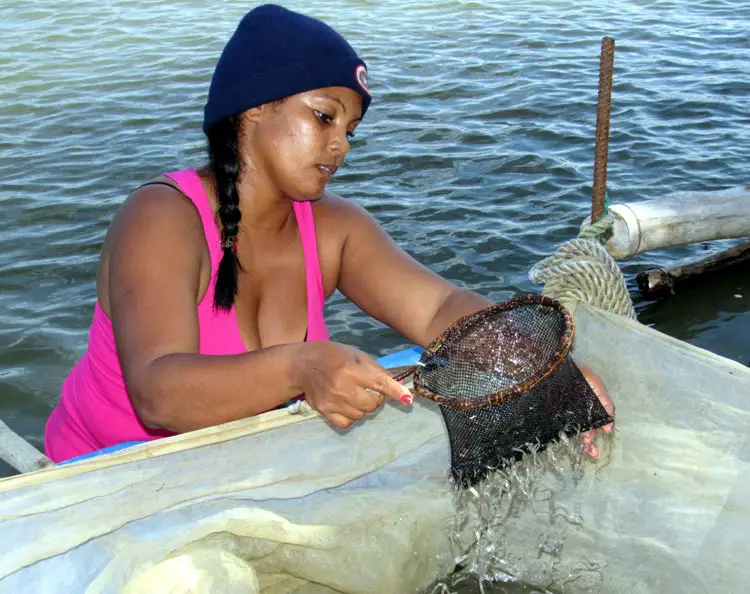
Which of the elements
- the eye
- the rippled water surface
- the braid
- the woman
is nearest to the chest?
the woman

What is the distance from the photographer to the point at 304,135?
2.53 meters

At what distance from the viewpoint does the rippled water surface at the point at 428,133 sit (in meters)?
5.52

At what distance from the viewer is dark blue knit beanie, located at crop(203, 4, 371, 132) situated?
2.46m

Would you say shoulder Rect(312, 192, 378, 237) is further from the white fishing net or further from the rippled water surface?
the rippled water surface

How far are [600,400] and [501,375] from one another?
388mm

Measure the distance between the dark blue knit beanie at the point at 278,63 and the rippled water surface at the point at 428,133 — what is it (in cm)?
260

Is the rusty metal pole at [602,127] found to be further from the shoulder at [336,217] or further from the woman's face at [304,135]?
the woman's face at [304,135]

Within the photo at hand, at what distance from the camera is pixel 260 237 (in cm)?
286

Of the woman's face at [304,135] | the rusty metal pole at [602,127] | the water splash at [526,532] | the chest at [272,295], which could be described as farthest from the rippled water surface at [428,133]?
the woman's face at [304,135]

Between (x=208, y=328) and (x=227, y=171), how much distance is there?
465 millimetres

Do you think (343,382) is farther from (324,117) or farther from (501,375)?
(324,117)

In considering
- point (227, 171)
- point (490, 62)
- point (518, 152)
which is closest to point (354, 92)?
point (227, 171)

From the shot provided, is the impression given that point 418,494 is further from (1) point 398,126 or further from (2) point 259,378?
(1) point 398,126

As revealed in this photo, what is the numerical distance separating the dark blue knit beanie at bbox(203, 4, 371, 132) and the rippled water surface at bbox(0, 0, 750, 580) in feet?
8.52
